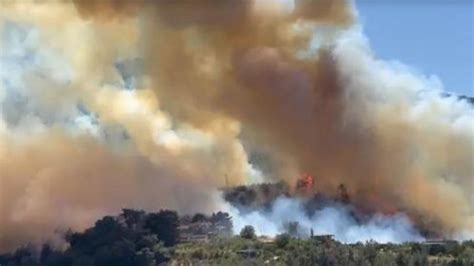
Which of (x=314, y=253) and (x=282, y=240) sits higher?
(x=282, y=240)

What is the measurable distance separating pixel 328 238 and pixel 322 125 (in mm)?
3065

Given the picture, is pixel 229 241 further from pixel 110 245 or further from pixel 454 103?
pixel 454 103

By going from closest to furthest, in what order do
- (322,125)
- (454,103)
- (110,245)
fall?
(110,245) → (322,125) → (454,103)

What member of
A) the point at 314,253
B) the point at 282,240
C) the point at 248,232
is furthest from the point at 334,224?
the point at 314,253

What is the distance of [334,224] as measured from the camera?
29484mm

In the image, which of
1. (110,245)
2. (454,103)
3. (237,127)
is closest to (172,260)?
(110,245)

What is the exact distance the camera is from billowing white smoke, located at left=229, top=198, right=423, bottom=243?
1144 inches

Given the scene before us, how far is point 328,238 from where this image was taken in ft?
92.9

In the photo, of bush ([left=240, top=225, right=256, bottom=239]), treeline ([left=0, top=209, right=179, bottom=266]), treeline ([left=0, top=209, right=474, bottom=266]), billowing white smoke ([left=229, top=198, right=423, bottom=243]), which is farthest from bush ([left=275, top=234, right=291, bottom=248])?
treeline ([left=0, top=209, right=179, bottom=266])

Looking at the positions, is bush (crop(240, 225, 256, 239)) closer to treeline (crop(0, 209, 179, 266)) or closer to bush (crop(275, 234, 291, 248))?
bush (crop(275, 234, 291, 248))

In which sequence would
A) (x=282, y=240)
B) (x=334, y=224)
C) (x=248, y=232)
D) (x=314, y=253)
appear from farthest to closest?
(x=334, y=224) < (x=248, y=232) < (x=282, y=240) < (x=314, y=253)

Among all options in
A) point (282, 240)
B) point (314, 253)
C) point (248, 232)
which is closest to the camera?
point (314, 253)

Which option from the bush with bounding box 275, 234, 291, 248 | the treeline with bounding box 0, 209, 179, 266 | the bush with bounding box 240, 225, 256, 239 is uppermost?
the bush with bounding box 240, 225, 256, 239

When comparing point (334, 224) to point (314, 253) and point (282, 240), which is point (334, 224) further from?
point (314, 253)
